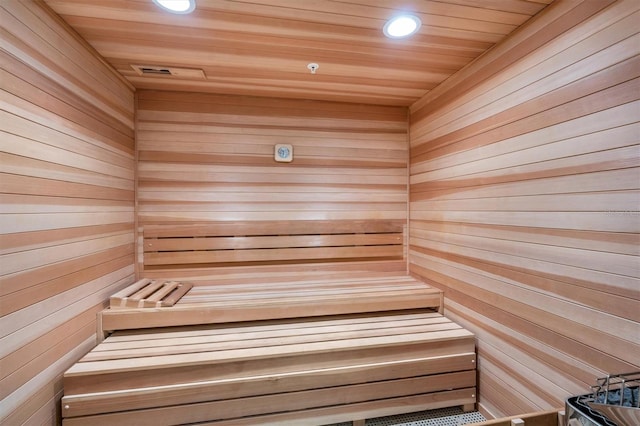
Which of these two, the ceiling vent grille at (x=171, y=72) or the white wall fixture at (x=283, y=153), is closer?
the ceiling vent grille at (x=171, y=72)

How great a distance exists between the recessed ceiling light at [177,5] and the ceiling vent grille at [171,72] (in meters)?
0.66

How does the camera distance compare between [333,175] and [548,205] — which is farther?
[333,175]

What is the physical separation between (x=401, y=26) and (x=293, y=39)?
62 centimetres

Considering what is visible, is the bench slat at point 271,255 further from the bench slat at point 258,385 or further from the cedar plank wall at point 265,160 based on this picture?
the bench slat at point 258,385

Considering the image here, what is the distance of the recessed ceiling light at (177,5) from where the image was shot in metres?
1.42

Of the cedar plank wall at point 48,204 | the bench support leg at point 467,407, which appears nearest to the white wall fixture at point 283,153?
the cedar plank wall at point 48,204

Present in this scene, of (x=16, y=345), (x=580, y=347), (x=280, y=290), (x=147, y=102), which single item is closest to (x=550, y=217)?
(x=580, y=347)

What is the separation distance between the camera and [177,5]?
144cm

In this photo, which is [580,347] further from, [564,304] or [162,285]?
[162,285]

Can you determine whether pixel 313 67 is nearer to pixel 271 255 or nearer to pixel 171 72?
pixel 171 72

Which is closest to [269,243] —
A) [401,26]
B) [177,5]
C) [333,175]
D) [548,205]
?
[333,175]

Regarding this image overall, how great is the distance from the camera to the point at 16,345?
1304mm

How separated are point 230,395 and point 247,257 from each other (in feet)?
3.83

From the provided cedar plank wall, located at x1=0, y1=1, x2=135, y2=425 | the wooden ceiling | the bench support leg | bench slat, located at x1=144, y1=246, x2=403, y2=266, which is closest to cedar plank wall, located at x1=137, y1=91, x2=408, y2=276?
bench slat, located at x1=144, y1=246, x2=403, y2=266
